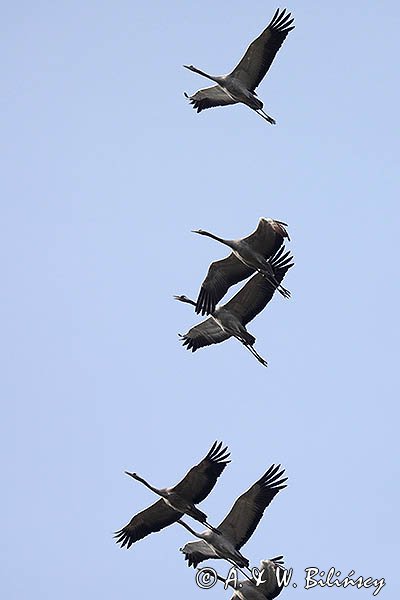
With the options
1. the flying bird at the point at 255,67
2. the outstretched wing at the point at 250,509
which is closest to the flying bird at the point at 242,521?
the outstretched wing at the point at 250,509

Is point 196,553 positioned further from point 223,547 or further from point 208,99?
point 208,99

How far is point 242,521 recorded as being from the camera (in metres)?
36.1

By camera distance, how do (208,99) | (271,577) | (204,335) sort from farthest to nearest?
(208,99), (204,335), (271,577)

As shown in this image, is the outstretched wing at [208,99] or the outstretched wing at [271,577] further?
the outstretched wing at [208,99]

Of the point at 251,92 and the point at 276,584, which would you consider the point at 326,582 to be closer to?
the point at 276,584

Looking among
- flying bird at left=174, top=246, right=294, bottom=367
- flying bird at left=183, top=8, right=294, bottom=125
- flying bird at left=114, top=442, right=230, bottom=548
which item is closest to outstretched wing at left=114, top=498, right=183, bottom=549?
flying bird at left=114, top=442, right=230, bottom=548

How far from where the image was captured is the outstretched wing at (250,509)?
117 ft

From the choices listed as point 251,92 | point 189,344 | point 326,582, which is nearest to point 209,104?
point 251,92

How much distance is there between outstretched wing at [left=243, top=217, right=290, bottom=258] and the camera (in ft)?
118

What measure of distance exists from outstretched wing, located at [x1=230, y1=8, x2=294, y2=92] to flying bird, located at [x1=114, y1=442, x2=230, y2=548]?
8772mm

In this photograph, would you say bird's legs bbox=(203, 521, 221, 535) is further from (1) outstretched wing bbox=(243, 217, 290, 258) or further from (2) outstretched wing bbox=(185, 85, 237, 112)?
(2) outstretched wing bbox=(185, 85, 237, 112)

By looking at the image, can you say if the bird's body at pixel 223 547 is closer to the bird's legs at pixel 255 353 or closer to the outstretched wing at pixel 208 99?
the bird's legs at pixel 255 353

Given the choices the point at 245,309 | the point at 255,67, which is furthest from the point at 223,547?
the point at 255,67

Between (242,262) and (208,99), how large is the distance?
254 inches
